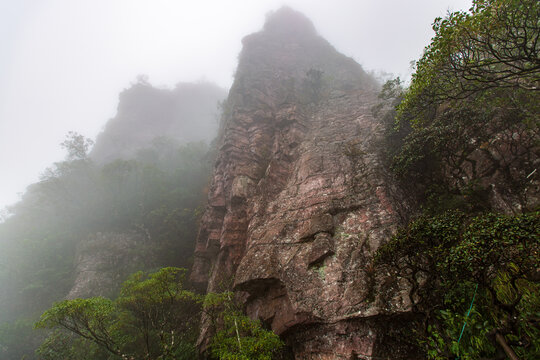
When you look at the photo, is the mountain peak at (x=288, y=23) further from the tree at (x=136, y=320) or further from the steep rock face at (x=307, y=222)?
the tree at (x=136, y=320)

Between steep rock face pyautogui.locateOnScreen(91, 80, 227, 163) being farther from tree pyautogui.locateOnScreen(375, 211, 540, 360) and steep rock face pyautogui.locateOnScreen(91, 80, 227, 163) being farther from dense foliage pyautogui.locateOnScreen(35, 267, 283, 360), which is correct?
tree pyautogui.locateOnScreen(375, 211, 540, 360)

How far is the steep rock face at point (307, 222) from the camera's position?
841 cm

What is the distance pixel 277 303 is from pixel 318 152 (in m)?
11.5

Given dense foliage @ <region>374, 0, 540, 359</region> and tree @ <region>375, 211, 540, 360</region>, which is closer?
tree @ <region>375, 211, 540, 360</region>

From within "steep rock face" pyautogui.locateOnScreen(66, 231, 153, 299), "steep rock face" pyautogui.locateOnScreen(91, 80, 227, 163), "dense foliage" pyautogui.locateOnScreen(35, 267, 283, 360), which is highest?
"steep rock face" pyautogui.locateOnScreen(91, 80, 227, 163)

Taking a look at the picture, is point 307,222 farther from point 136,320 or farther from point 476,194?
point 136,320

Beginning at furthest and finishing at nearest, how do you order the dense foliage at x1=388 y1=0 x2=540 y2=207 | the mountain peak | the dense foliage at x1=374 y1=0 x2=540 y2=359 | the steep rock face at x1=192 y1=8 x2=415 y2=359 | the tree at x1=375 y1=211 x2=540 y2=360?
the mountain peak < the steep rock face at x1=192 y1=8 x2=415 y2=359 < the dense foliage at x1=388 y1=0 x2=540 y2=207 < the dense foliage at x1=374 y1=0 x2=540 y2=359 < the tree at x1=375 y1=211 x2=540 y2=360

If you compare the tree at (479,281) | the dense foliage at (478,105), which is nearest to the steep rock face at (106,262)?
the tree at (479,281)

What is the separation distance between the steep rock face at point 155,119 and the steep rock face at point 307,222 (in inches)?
1301

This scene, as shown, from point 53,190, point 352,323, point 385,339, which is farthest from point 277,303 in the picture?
point 53,190

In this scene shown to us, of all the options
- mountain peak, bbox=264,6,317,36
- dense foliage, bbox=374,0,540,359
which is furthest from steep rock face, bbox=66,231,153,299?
mountain peak, bbox=264,6,317,36

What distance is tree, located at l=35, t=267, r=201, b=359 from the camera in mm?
9148

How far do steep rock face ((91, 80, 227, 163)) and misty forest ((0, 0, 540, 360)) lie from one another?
86.1 feet

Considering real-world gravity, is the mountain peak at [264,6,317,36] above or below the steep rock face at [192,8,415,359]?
above
